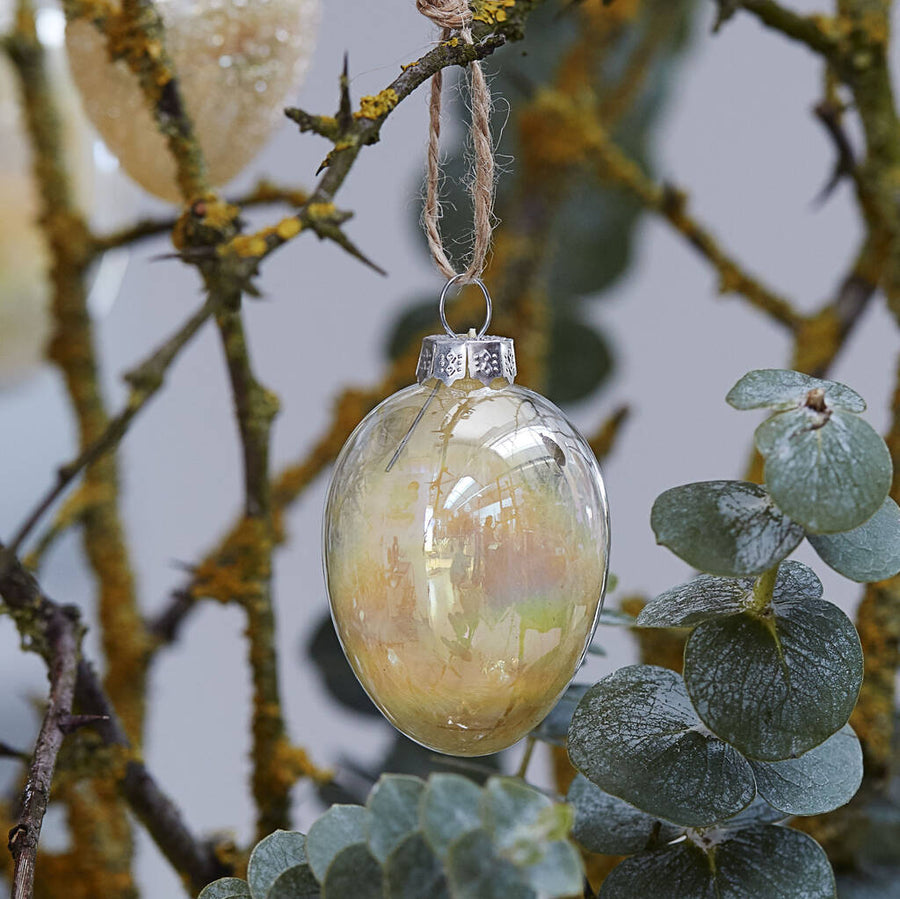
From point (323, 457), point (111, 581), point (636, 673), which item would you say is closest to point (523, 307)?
point (323, 457)

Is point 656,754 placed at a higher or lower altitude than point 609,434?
lower

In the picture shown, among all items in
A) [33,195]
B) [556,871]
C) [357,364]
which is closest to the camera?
[556,871]

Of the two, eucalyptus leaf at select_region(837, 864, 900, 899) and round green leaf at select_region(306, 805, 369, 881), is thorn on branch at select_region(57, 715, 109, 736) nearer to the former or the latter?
round green leaf at select_region(306, 805, 369, 881)

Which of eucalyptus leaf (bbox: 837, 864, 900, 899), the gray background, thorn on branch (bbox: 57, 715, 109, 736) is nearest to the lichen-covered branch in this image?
thorn on branch (bbox: 57, 715, 109, 736)

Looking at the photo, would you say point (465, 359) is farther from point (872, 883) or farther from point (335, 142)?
point (872, 883)

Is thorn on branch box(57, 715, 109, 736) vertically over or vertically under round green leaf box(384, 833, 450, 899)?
over

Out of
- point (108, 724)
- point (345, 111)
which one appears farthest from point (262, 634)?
point (345, 111)
